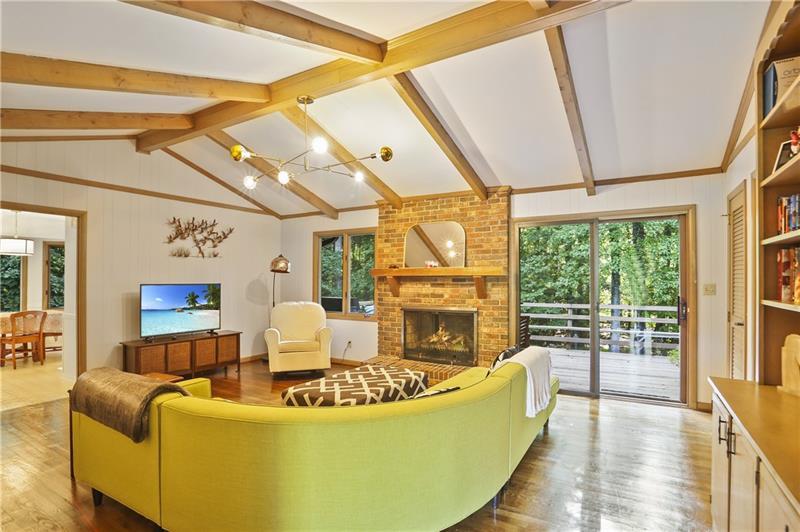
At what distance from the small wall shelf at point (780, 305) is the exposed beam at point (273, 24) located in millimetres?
2754

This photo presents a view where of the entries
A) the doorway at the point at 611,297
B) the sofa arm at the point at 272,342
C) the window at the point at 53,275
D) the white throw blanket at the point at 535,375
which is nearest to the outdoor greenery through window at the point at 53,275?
the window at the point at 53,275

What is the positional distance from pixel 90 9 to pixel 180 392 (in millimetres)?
2121

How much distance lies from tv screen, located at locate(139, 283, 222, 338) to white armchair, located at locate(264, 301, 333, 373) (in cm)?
84

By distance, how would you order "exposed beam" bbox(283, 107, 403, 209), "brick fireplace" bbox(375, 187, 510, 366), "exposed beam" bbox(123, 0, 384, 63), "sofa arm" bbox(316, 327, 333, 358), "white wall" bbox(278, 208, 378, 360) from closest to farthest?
1. "exposed beam" bbox(123, 0, 384, 63)
2. "exposed beam" bbox(283, 107, 403, 209)
3. "brick fireplace" bbox(375, 187, 510, 366)
4. "sofa arm" bbox(316, 327, 333, 358)
5. "white wall" bbox(278, 208, 378, 360)

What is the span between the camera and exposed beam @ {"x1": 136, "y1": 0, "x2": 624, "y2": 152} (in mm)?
2393

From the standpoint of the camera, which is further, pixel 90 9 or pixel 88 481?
pixel 88 481

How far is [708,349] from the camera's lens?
4055 mm

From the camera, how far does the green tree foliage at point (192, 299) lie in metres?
5.35

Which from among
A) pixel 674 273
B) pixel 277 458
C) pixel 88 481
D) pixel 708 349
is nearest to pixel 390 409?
pixel 277 458

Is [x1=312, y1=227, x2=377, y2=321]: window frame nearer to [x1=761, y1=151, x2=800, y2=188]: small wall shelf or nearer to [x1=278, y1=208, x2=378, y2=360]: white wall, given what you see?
[x1=278, y1=208, x2=378, y2=360]: white wall

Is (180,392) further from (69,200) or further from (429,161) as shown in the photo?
(69,200)

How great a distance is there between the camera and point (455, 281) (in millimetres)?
5320

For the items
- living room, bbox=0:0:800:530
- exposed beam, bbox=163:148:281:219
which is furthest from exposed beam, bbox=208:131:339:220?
exposed beam, bbox=163:148:281:219

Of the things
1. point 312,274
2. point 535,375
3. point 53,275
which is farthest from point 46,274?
point 535,375
